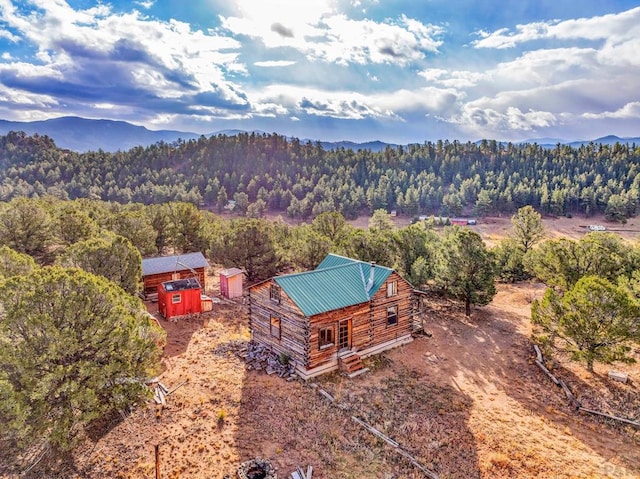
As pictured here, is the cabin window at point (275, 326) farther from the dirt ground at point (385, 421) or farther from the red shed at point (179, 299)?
the red shed at point (179, 299)

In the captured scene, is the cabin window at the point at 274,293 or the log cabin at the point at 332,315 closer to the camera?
the log cabin at the point at 332,315

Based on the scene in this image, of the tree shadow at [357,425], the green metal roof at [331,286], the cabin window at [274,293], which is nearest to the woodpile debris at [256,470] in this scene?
the tree shadow at [357,425]

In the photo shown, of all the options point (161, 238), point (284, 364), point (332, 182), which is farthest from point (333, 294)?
point (332, 182)

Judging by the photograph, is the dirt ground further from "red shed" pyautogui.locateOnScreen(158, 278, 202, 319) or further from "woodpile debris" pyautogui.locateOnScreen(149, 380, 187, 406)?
"red shed" pyautogui.locateOnScreen(158, 278, 202, 319)

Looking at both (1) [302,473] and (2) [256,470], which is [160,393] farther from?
(1) [302,473]

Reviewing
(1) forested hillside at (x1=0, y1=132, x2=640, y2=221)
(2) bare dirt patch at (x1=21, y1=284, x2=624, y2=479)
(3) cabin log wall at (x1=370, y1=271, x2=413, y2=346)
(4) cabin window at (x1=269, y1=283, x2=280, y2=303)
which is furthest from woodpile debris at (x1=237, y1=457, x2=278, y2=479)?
(1) forested hillside at (x1=0, y1=132, x2=640, y2=221)

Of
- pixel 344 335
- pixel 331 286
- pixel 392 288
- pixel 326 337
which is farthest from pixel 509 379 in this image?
pixel 331 286
